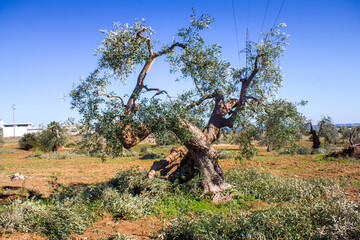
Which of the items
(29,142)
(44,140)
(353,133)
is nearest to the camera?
(353,133)

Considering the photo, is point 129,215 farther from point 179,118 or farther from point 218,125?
point 218,125

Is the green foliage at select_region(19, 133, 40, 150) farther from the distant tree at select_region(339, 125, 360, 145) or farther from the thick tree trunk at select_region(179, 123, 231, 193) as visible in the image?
the distant tree at select_region(339, 125, 360, 145)

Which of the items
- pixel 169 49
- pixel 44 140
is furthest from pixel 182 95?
pixel 44 140

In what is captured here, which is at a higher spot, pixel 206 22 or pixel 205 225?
pixel 206 22

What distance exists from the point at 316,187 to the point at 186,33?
7342 mm

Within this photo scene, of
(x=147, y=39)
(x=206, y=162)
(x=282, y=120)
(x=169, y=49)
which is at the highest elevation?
(x=147, y=39)

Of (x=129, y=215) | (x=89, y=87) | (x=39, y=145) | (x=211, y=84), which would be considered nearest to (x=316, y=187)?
(x=211, y=84)

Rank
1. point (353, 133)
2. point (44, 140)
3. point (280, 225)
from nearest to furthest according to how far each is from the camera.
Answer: point (280, 225) → point (353, 133) → point (44, 140)

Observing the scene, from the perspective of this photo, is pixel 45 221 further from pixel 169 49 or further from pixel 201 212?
pixel 169 49

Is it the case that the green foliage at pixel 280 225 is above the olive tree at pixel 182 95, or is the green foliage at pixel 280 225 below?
below

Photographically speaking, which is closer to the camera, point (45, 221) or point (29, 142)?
point (45, 221)

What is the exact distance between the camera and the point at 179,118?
28.0 ft

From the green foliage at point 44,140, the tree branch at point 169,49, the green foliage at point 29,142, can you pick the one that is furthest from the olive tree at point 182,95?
the green foliage at point 29,142

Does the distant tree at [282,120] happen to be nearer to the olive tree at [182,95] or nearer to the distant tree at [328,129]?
the olive tree at [182,95]
